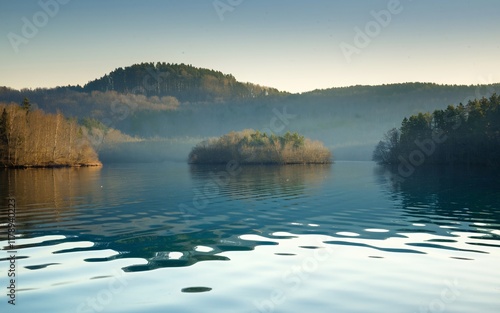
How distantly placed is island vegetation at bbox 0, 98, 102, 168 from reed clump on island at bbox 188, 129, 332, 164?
45.4 meters

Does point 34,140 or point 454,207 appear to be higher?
point 34,140

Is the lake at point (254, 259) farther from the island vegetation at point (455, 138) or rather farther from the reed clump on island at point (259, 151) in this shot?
the reed clump on island at point (259, 151)

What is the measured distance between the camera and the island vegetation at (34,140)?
111938mm

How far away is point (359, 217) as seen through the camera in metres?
28.0

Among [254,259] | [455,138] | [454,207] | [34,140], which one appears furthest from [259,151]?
[254,259]

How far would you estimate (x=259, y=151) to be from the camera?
509ft

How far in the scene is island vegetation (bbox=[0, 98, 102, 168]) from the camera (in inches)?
4407

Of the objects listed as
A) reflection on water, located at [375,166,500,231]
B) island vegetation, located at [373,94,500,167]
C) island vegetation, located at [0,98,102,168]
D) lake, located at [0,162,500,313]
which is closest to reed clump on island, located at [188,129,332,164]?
island vegetation, located at [373,94,500,167]

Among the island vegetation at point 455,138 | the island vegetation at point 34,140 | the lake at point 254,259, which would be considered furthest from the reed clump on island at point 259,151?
the lake at point 254,259

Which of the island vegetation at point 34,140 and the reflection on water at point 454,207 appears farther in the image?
the island vegetation at point 34,140

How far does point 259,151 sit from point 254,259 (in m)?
138

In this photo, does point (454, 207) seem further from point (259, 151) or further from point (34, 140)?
point (259, 151)

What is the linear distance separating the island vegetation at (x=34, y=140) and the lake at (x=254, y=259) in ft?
293

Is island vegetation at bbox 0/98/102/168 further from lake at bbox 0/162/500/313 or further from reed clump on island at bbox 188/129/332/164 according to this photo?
lake at bbox 0/162/500/313
